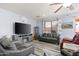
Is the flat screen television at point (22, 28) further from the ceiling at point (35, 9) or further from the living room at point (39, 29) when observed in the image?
the ceiling at point (35, 9)

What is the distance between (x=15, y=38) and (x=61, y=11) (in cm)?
124

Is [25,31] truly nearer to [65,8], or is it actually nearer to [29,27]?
[29,27]

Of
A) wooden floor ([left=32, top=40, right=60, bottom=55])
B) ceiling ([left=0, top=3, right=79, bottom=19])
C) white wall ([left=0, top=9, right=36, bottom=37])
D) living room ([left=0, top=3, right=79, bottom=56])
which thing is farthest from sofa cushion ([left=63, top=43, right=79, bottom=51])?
white wall ([left=0, top=9, right=36, bottom=37])

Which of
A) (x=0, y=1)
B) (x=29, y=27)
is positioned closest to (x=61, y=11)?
(x=29, y=27)

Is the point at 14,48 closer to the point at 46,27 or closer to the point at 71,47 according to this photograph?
the point at 46,27

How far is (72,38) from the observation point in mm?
2490

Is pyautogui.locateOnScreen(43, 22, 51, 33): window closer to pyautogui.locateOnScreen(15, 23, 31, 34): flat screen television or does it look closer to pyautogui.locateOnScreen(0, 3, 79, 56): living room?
pyautogui.locateOnScreen(0, 3, 79, 56): living room

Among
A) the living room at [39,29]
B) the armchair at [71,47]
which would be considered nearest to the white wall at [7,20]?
the living room at [39,29]

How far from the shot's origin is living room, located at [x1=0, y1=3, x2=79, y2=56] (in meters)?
2.43

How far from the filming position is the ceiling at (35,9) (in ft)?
7.99

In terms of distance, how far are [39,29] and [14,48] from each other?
0.75m

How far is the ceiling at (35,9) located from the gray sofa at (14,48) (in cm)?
69

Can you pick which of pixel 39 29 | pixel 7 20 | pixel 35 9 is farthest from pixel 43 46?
pixel 7 20

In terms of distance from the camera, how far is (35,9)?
251 cm
